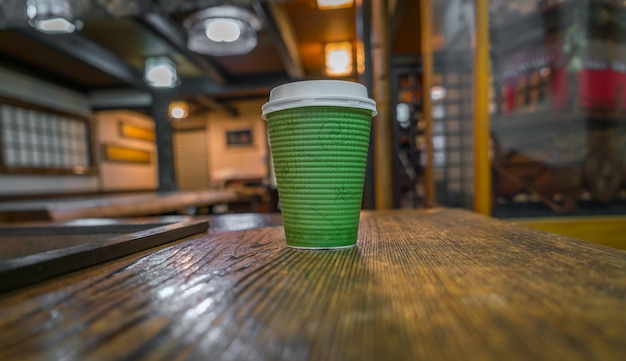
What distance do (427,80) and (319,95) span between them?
2.60 m

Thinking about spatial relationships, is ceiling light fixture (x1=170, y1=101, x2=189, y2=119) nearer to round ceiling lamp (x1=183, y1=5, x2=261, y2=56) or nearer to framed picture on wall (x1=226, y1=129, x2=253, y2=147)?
framed picture on wall (x1=226, y1=129, x2=253, y2=147)

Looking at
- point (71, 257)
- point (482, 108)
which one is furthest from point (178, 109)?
point (71, 257)

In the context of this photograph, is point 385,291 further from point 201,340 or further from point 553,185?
point 553,185

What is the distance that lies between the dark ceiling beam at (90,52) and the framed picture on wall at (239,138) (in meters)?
3.67

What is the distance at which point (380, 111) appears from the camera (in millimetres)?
2486

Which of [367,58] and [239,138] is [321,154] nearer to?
[367,58]

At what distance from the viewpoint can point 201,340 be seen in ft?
0.78

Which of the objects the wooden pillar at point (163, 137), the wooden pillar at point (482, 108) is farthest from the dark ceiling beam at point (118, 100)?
the wooden pillar at point (482, 108)

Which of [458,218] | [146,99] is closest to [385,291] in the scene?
[458,218]

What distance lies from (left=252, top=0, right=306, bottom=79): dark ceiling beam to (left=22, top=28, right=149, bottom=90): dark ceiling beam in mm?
2775

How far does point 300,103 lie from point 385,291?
296 mm

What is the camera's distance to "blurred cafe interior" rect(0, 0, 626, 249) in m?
2.38

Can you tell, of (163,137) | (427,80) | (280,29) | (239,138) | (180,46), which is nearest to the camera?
(427,80)

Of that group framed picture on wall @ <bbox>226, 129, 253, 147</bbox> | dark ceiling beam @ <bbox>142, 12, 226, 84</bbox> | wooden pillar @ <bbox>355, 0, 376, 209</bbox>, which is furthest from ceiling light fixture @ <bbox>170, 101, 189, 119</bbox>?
wooden pillar @ <bbox>355, 0, 376, 209</bbox>
